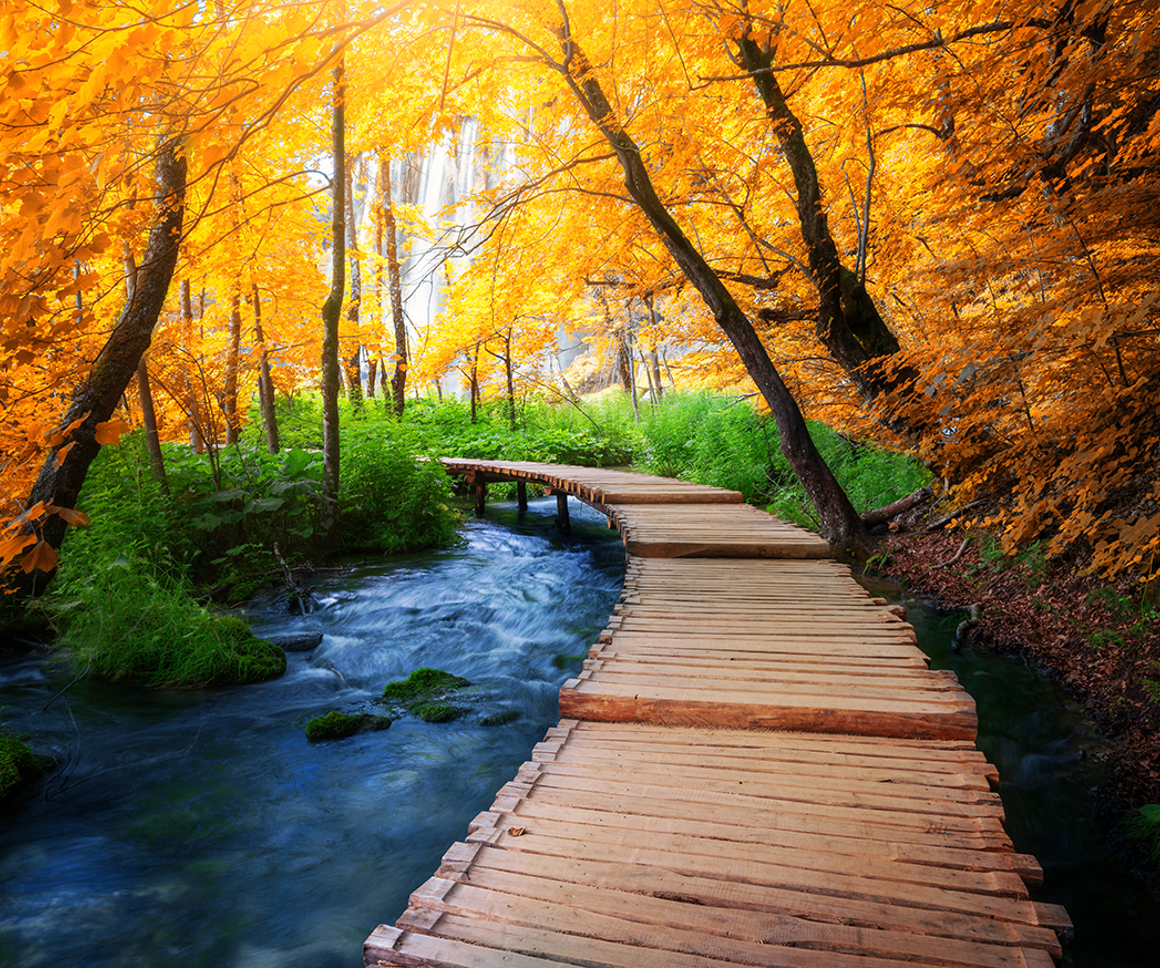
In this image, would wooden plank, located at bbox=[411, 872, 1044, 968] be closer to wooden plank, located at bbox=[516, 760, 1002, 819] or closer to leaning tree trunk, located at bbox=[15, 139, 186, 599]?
wooden plank, located at bbox=[516, 760, 1002, 819]

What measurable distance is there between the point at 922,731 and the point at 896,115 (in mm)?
7332

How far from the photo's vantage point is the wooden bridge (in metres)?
1.78

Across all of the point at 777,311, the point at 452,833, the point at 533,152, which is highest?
the point at 533,152

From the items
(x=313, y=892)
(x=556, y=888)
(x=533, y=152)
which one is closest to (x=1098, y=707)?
(x=556, y=888)

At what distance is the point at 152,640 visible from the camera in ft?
18.4

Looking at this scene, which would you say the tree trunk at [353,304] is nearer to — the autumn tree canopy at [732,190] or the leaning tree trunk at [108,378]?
the autumn tree canopy at [732,190]

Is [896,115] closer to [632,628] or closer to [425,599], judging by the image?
[632,628]

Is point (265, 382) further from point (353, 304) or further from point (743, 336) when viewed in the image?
point (743, 336)

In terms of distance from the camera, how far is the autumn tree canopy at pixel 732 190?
7.09ft

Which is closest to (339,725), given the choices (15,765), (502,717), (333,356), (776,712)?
(502,717)

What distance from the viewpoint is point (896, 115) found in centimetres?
743

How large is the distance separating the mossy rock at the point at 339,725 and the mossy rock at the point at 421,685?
40 cm

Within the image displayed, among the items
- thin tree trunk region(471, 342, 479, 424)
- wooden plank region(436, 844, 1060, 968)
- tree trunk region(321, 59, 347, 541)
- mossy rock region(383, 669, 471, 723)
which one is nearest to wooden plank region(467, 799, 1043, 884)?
wooden plank region(436, 844, 1060, 968)

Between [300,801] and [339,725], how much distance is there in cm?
80
